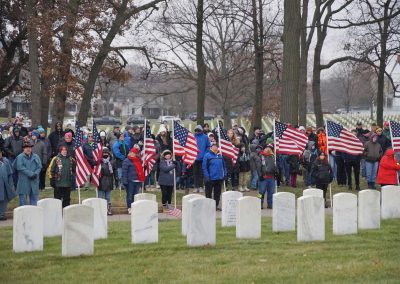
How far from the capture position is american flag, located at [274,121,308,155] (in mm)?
19984

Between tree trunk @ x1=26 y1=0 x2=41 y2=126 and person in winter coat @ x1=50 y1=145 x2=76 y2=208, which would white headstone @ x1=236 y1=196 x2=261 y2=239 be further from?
tree trunk @ x1=26 y1=0 x2=41 y2=126

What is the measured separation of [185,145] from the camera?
2022 centimetres

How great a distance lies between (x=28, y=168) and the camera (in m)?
17.5

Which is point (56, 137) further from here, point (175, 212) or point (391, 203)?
point (391, 203)

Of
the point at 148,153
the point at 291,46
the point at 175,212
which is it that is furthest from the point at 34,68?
the point at 175,212

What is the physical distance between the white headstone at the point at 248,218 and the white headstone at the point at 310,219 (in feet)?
2.70

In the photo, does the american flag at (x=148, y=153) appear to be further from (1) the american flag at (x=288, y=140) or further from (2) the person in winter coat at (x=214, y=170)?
(1) the american flag at (x=288, y=140)

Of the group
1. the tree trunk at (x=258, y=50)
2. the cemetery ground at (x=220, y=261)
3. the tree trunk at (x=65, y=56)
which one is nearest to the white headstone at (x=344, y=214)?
the cemetery ground at (x=220, y=261)

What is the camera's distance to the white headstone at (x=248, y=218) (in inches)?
536

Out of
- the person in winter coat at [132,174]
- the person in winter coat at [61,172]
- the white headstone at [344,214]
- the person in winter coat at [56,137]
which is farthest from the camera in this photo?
the person in winter coat at [56,137]

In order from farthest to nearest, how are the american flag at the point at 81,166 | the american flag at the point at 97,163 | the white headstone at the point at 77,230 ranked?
the american flag at the point at 97,163
the american flag at the point at 81,166
the white headstone at the point at 77,230

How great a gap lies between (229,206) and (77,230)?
4.63 m

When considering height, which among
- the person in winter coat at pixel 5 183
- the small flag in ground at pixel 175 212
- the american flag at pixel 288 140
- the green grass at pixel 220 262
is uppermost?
the american flag at pixel 288 140

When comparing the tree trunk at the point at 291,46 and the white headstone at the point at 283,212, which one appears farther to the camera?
the tree trunk at the point at 291,46
